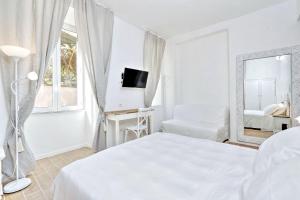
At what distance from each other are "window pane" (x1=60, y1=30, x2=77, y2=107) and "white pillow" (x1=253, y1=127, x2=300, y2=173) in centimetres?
319

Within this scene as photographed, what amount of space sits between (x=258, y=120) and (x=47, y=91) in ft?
13.6

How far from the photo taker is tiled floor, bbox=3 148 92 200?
1.71 m

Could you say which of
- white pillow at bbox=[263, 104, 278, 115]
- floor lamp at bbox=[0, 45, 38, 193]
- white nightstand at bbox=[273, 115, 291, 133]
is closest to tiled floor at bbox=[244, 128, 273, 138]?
white nightstand at bbox=[273, 115, 291, 133]

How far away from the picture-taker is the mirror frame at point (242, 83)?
2766 millimetres

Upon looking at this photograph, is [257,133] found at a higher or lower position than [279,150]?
lower

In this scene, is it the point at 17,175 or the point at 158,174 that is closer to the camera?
the point at 158,174

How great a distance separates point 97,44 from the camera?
2.75 metres

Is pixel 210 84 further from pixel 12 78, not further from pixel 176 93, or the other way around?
pixel 12 78

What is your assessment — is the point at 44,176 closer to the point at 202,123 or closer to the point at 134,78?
the point at 134,78

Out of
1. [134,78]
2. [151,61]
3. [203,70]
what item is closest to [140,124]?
[134,78]

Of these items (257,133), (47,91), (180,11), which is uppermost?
(180,11)

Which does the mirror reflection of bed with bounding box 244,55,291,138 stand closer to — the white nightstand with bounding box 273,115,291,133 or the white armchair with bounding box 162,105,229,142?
the white nightstand with bounding box 273,115,291,133

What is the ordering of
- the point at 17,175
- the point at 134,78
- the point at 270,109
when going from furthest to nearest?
the point at 134,78
the point at 270,109
the point at 17,175

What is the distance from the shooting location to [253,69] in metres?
3.20
